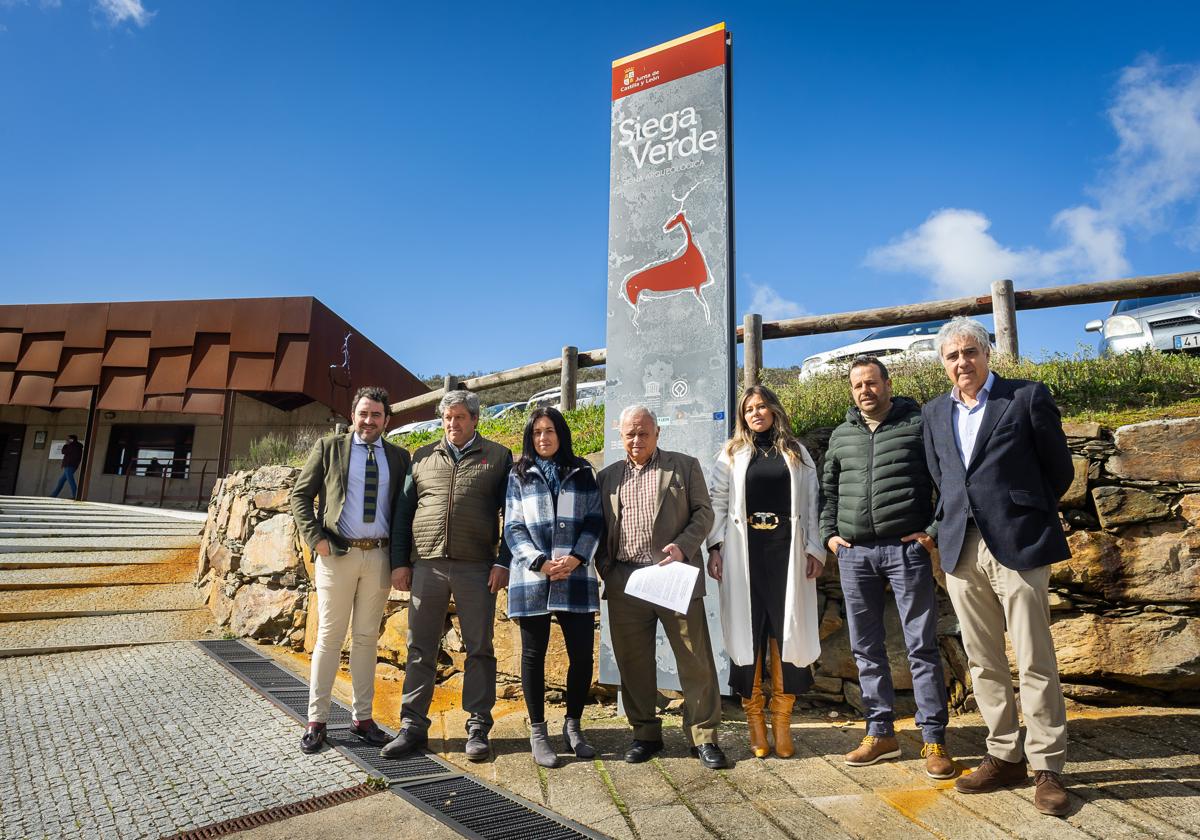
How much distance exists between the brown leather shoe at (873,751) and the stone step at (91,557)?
871 centimetres

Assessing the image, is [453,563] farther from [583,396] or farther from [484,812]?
[583,396]

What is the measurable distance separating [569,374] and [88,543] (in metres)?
7.41

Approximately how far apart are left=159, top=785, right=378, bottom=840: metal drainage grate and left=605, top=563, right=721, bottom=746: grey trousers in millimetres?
1334

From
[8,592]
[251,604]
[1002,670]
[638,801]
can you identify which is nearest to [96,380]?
[8,592]

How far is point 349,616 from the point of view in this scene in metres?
3.78

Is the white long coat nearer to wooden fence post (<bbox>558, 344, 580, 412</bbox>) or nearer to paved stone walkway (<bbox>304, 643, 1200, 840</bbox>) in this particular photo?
paved stone walkway (<bbox>304, 643, 1200, 840</bbox>)

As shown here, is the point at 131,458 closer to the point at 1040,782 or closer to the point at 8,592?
the point at 8,592

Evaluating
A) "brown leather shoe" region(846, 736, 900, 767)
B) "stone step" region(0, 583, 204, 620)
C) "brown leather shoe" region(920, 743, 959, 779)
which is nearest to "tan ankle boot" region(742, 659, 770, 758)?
"brown leather shoe" region(846, 736, 900, 767)

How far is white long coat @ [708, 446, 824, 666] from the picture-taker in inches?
133

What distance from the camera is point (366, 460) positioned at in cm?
388

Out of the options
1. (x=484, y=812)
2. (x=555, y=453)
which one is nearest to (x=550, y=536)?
(x=555, y=453)

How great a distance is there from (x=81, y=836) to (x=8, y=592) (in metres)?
6.21

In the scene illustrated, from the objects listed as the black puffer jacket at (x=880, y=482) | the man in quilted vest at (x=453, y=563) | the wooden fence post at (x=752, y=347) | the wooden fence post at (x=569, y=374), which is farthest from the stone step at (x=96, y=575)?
the black puffer jacket at (x=880, y=482)

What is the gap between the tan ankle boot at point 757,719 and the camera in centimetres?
339
